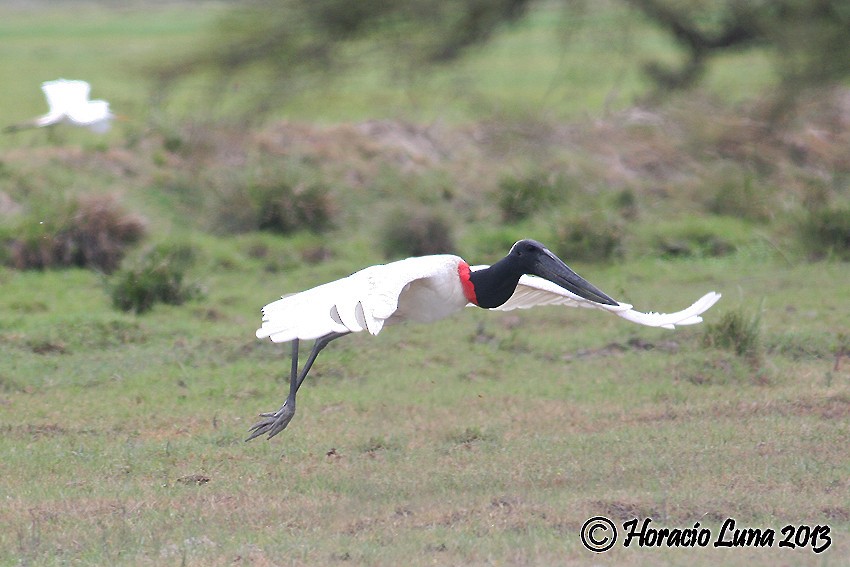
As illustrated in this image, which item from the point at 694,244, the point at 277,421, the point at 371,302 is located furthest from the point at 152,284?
the point at 694,244

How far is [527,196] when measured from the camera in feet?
42.3

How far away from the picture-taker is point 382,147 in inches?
586

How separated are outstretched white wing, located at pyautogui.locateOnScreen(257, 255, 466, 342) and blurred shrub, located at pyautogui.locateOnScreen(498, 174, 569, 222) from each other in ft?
22.3

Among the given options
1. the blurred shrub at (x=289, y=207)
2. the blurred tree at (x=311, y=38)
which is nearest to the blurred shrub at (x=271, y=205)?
the blurred shrub at (x=289, y=207)

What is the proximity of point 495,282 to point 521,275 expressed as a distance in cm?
20

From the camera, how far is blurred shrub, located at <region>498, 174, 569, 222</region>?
12820mm

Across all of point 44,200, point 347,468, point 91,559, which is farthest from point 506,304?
point 44,200

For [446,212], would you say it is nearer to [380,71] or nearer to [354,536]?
[380,71]

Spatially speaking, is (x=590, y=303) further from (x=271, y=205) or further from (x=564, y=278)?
(x=271, y=205)

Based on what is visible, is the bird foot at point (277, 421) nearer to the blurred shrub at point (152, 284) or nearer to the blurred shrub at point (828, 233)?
the blurred shrub at point (152, 284)

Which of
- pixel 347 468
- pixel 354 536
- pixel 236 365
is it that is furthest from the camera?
pixel 236 365

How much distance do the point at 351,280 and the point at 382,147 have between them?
31.3 ft

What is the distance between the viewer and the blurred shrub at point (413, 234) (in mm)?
11586

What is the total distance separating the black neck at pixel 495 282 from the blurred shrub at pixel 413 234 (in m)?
5.51
